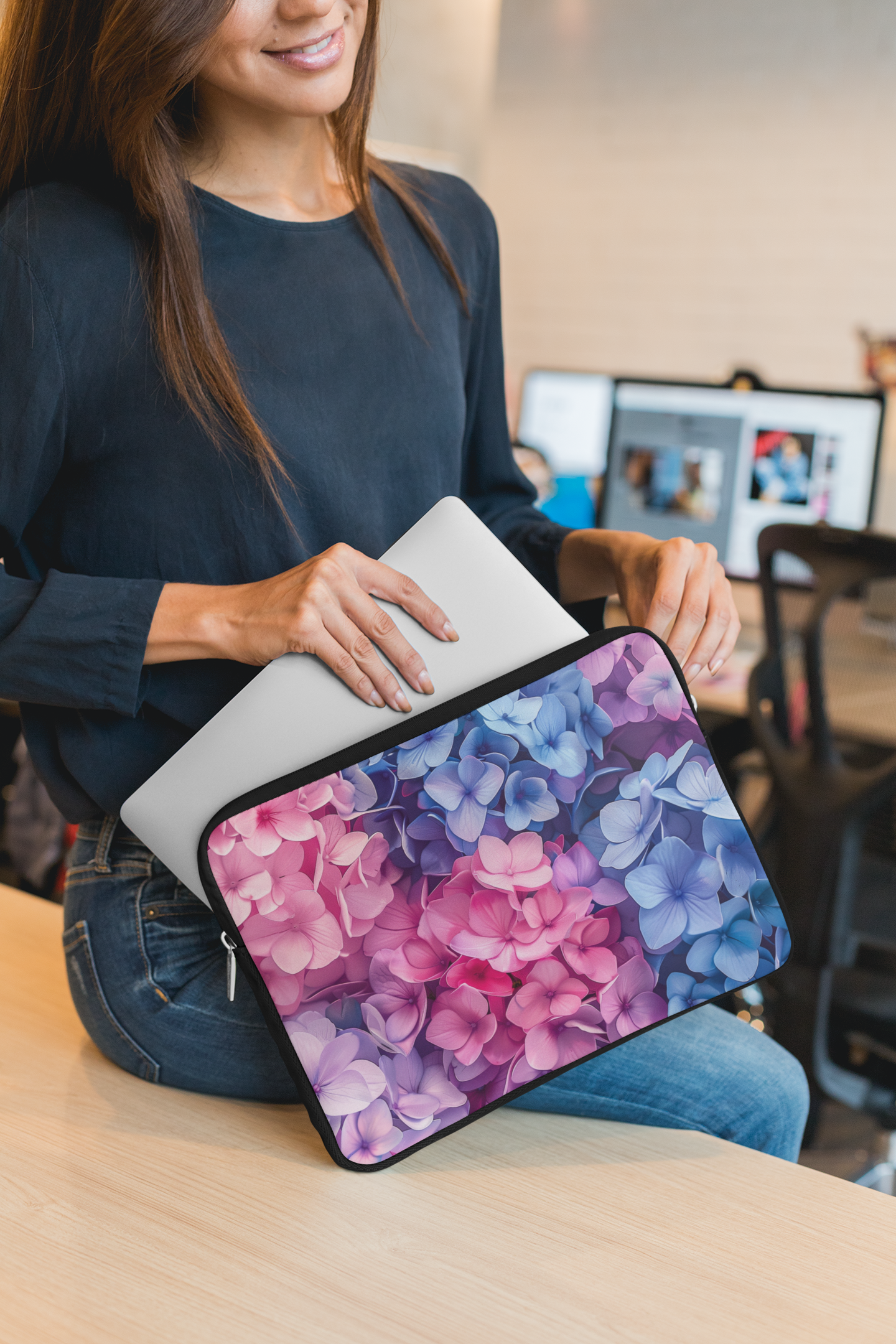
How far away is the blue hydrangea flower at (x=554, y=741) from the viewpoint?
70cm

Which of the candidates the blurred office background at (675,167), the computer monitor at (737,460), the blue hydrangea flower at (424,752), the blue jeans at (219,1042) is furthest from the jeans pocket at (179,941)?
the blurred office background at (675,167)

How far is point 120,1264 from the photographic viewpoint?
639 mm

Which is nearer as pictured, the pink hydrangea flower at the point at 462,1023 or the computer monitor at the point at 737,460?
the pink hydrangea flower at the point at 462,1023

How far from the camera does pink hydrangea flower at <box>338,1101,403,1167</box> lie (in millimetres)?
715

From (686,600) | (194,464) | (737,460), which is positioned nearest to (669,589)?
(686,600)

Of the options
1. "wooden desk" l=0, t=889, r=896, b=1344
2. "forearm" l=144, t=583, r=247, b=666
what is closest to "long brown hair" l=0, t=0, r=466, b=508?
"forearm" l=144, t=583, r=247, b=666

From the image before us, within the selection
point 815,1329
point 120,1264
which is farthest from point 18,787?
point 815,1329

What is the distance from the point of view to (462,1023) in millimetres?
703

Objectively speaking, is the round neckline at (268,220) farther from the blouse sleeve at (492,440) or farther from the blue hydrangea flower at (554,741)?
the blue hydrangea flower at (554,741)

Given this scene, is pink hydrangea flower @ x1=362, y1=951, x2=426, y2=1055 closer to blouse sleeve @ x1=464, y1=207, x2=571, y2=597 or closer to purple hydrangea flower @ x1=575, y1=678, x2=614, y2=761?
purple hydrangea flower @ x1=575, y1=678, x2=614, y2=761

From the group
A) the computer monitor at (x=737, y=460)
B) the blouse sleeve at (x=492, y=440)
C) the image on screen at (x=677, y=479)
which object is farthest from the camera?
the image on screen at (x=677, y=479)

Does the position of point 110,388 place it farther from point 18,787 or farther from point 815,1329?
point 18,787

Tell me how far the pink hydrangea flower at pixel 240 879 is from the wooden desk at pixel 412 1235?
0.17 m

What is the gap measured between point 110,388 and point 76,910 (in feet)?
1.26
